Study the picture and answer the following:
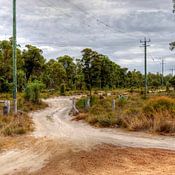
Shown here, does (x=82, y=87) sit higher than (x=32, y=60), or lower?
lower

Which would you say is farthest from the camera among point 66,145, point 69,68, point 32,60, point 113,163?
point 69,68

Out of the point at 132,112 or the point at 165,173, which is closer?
the point at 165,173

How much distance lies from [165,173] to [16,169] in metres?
3.87

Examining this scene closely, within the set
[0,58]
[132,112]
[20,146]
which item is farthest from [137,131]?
[0,58]

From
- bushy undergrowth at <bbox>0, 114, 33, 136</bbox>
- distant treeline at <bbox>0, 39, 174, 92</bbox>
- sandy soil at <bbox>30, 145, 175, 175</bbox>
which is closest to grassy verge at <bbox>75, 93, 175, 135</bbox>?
bushy undergrowth at <bbox>0, 114, 33, 136</bbox>

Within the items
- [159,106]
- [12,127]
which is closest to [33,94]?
[159,106]

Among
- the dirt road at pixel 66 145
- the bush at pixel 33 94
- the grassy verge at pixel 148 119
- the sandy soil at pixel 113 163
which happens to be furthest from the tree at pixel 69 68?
the sandy soil at pixel 113 163

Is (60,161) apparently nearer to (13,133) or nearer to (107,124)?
(13,133)

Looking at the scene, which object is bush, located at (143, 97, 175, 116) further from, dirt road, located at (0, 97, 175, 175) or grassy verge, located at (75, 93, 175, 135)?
dirt road, located at (0, 97, 175, 175)

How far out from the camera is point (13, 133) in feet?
57.0

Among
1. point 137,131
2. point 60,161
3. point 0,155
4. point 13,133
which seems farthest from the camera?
point 137,131

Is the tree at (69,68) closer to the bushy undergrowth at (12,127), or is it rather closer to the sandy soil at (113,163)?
the bushy undergrowth at (12,127)

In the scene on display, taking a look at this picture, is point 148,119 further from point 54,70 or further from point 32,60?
point 54,70

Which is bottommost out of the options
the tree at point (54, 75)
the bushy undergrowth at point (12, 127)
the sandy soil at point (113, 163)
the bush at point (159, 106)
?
the sandy soil at point (113, 163)
